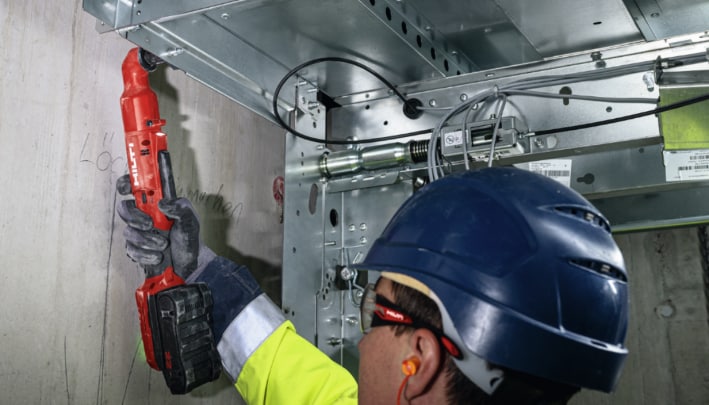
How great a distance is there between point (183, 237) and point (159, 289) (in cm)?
11

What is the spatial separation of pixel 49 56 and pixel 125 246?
1.15ft

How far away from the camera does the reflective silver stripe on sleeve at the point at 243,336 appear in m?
1.18

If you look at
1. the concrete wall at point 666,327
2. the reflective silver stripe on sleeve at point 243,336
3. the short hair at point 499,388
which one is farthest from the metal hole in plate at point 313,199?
the concrete wall at point 666,327

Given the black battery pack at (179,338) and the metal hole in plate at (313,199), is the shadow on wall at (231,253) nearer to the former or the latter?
the metal hole in plate at (313,199)

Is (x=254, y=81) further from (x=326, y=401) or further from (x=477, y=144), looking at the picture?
(x=326, y=401)

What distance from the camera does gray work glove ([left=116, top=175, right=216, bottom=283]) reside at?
3.52 feet

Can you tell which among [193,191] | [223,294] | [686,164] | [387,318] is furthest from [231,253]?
[686,164]

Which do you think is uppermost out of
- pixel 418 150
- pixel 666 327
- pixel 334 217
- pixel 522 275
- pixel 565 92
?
pixel 565 92

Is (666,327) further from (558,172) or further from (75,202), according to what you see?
(75,202)

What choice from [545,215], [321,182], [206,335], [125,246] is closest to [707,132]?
[545,215]

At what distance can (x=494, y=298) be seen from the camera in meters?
0.77

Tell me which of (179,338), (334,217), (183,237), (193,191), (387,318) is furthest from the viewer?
(334,217)

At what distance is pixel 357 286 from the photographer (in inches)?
55.9

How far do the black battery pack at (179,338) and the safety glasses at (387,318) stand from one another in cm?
29
